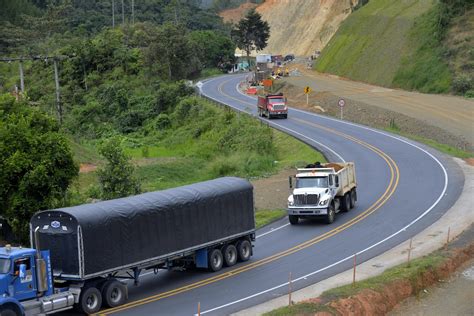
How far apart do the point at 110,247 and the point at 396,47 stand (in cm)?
7808

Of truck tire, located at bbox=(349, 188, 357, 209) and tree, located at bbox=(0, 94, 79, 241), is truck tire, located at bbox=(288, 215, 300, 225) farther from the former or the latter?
tree, located at bbox=(0, 94, 79, 241)

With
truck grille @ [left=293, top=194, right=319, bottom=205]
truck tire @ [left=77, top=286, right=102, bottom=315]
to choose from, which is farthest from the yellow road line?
truck grille @ [left=293, top=194, right=319, bottom=205]

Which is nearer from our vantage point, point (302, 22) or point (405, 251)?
point (405, 251)

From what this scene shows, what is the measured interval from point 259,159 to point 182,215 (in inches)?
1115

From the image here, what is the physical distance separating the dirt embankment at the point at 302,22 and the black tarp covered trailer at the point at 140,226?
389 feet

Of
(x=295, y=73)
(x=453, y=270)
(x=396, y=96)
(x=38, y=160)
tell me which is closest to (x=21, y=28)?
→ (x=295, y=73)

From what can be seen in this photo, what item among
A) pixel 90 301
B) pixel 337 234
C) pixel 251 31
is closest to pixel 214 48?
pixel 251 31

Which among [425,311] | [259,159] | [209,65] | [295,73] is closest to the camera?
[425,311]

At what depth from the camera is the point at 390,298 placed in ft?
82.3

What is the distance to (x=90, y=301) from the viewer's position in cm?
2222

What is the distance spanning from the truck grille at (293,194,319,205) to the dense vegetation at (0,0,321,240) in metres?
7.97

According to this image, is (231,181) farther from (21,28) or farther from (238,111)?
(21,28)

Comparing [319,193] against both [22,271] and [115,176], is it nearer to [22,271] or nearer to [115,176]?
[115,176]

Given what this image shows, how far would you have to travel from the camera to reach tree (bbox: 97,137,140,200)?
35281 millimetres
